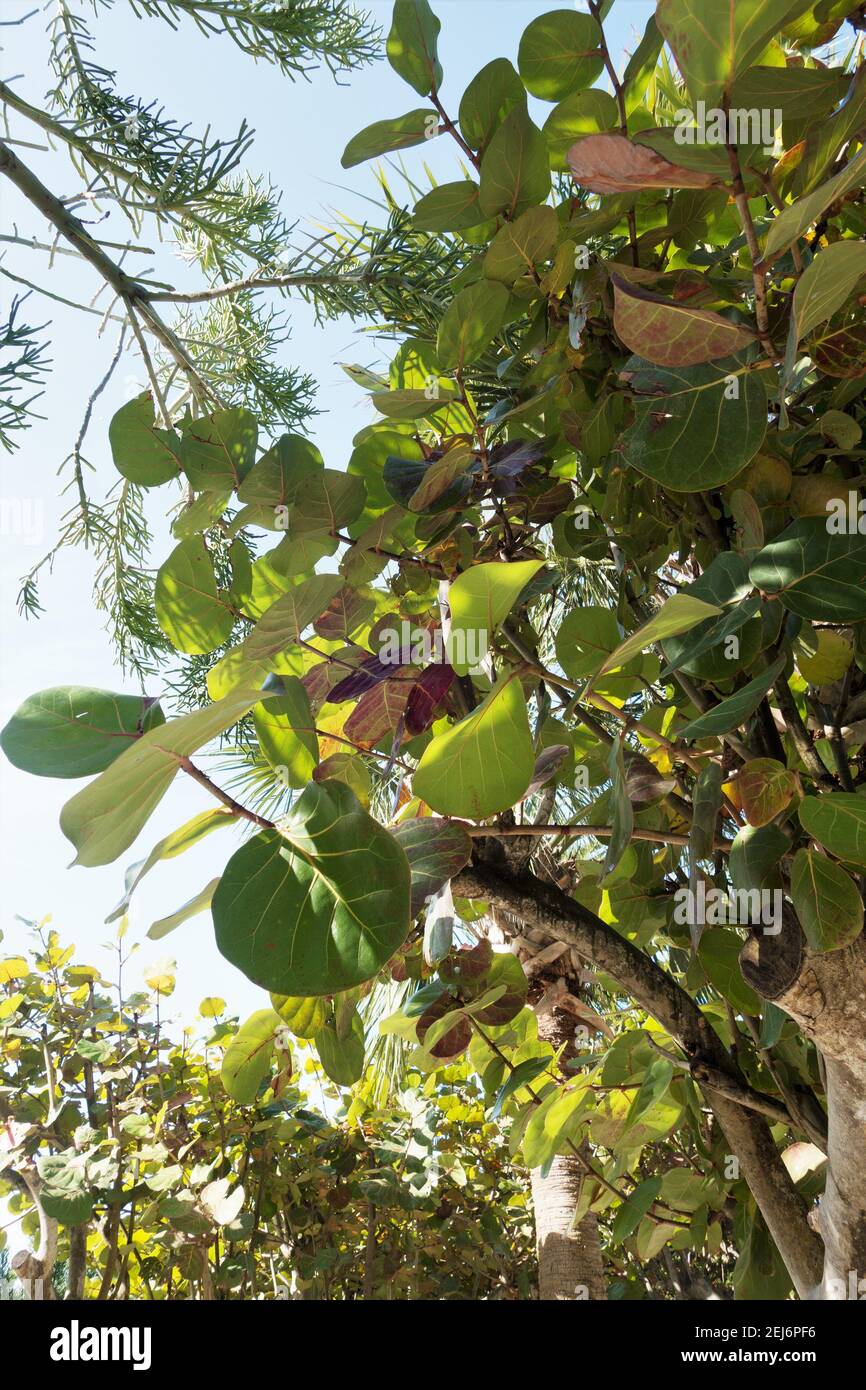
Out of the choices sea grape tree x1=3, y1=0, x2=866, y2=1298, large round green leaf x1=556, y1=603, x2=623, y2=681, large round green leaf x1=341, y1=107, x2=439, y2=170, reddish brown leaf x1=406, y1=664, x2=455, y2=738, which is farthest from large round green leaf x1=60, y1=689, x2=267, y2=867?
large round green leaf x1=341, y1=107, x2=439, y2=170

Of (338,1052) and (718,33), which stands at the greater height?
(718,33)

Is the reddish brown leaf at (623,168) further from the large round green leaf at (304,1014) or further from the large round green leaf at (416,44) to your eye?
the large round green leaf at (304,1014)

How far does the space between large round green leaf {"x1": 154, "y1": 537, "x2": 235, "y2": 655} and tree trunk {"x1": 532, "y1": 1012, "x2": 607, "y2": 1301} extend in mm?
941

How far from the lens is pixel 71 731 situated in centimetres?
38

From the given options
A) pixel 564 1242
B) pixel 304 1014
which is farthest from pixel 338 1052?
pixel 564 1242

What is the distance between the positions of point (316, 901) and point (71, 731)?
141 mm

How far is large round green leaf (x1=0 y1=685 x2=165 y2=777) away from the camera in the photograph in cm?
38

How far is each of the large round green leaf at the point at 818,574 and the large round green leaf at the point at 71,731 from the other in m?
0.29

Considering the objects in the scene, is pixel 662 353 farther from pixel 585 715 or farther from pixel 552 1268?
pixel 552 1268

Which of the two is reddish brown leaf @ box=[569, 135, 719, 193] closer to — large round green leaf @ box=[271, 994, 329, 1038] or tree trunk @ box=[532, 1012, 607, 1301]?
large round green leaf @ box=[271, 994, 329, 1038]

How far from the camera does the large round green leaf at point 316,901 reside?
0.31 meters

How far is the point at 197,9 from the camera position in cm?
116

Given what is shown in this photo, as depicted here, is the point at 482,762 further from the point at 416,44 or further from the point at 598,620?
the point at 416,44

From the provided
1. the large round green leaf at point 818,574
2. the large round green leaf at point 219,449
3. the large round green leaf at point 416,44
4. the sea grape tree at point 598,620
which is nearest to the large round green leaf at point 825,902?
the sea grape tree at point 598,620
